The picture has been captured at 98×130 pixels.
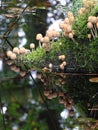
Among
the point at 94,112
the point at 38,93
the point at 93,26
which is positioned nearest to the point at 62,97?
the point at 94,112

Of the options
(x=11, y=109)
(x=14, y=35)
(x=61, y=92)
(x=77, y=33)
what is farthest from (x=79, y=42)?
(x=14, y=35)

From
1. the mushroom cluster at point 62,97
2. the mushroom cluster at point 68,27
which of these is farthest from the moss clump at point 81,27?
the mushroom cluster at point 62,97

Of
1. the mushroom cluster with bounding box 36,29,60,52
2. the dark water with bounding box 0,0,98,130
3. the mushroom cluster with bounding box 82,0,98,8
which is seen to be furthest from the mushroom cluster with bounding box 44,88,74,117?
the mushroom cluster with bounding box 82,0,98,8

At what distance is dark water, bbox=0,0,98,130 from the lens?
688 millimetres

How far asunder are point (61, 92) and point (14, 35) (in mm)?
847

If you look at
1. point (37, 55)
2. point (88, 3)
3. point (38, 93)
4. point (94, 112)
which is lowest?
point (38, 93)

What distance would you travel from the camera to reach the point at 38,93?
4.76 feet

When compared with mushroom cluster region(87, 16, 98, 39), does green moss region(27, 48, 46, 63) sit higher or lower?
lower

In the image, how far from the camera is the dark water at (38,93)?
69cm

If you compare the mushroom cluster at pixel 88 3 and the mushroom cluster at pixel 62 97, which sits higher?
the mushroom cluster at pixel 88 3

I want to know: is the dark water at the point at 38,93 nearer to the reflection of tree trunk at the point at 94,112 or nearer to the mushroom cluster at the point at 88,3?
the reflection of tree trunk at the point at 94,112

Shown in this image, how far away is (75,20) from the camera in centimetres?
67

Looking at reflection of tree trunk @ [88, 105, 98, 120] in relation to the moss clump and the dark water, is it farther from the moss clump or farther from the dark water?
the moss clump

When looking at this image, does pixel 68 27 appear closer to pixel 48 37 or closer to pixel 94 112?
pixel 48 37
